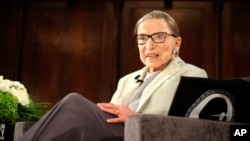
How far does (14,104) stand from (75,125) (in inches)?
23.6

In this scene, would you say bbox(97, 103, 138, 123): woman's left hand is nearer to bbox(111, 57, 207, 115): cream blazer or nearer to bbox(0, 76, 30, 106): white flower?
bbox(111, 57, 207, 115): cream blazer

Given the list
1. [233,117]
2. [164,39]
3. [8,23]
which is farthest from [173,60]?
[8,23]

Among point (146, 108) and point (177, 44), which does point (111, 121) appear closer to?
point (146, 108)

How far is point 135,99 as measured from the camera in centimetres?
193

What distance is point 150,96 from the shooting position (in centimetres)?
173

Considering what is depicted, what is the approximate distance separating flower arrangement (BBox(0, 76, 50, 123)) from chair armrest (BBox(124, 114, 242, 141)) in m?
0.79

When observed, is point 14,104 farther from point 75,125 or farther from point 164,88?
point 164,88

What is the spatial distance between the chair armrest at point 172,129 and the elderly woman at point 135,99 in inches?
8.3

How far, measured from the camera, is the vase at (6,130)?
175 centimetres

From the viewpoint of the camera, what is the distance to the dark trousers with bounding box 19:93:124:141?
1.33m

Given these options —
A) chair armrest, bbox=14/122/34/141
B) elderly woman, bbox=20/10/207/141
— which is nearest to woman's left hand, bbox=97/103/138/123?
elderly woman, bbox=20/10/207/141

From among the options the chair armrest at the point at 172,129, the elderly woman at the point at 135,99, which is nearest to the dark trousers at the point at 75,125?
the elderly woman at the point at 135,99

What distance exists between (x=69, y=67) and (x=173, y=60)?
2356mm

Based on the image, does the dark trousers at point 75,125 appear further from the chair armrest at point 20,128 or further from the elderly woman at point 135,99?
the chair armrest at point 20,128
